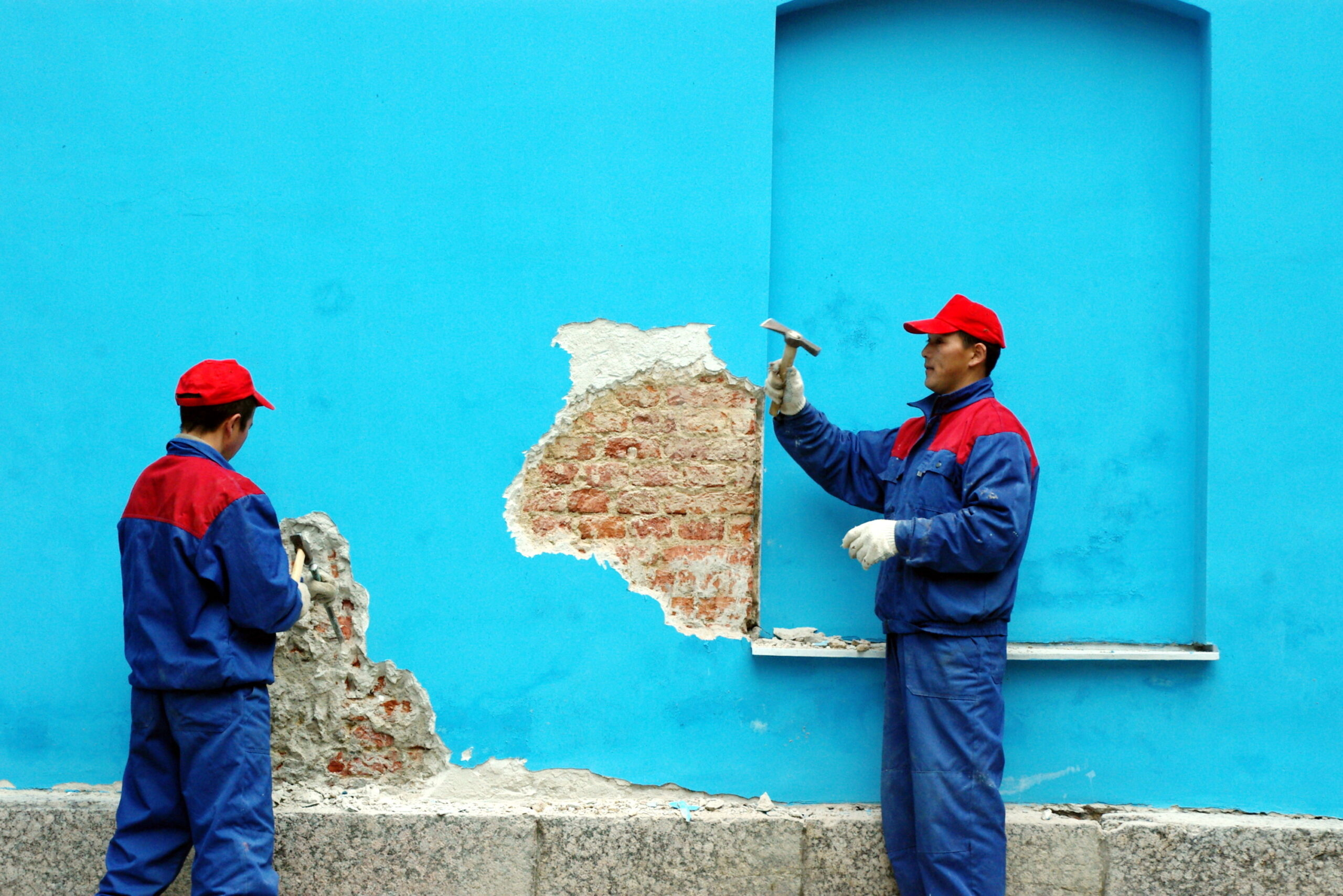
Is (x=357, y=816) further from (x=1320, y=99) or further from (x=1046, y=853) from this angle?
(x=1320, y=99)

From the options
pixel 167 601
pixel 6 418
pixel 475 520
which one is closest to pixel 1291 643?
pixel 475 520

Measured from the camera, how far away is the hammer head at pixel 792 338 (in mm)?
2967

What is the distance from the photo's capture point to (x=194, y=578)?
2590mm

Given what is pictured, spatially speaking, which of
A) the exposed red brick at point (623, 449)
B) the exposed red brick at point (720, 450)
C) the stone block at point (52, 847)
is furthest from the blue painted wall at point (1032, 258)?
the stone block at point (52, 847)

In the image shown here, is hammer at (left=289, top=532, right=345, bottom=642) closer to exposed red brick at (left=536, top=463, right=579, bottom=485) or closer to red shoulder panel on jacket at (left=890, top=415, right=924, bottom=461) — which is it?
A: exposed red brick at (left=536, top=463, right=579, bottom=485)

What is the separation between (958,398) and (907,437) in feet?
0.71

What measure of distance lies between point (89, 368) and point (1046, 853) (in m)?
3.34

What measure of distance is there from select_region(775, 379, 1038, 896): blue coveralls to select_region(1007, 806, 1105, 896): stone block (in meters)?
0.19

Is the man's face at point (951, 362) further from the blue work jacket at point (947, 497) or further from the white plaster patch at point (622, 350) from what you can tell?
the white plaster patch at point (622, 350)

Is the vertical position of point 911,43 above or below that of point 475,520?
above

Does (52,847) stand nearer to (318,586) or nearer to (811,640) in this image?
(318,586)

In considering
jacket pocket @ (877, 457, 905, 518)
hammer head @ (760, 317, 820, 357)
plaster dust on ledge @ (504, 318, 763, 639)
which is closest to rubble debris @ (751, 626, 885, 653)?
plaster dust on ledge @ (504, 318, 763, 639)

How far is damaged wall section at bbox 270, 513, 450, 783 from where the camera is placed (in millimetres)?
3193

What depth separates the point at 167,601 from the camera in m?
2.61
